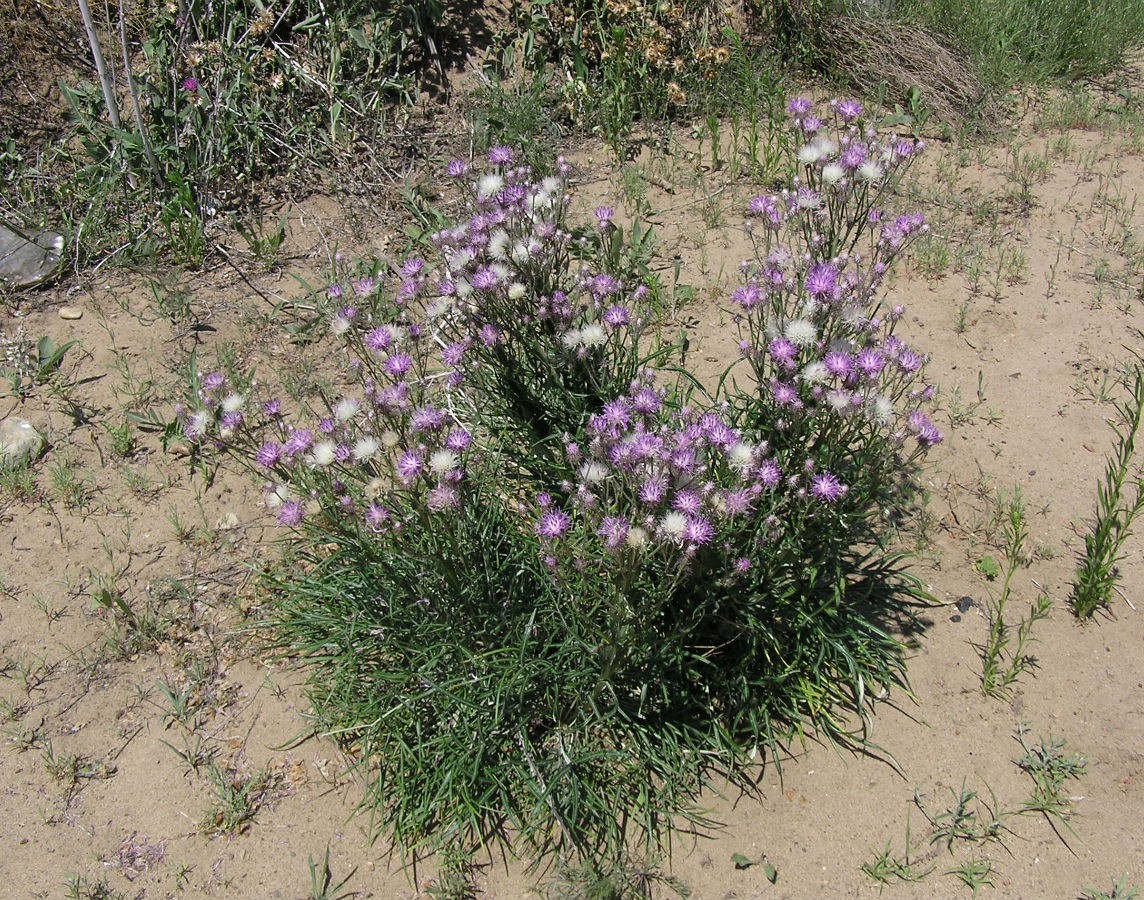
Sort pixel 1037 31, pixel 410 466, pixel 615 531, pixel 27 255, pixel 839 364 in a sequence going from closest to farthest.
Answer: pixel 615 531
pixel 410 466
pixel 839 364
pixel 27 255
pixel 1037 31

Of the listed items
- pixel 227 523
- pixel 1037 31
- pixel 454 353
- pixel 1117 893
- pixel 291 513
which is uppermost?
pixel 1037 31

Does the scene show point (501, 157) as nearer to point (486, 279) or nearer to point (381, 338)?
point (486, 279)

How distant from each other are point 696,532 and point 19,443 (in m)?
3.42

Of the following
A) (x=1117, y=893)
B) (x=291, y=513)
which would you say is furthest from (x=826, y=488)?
(x=291, y=513)

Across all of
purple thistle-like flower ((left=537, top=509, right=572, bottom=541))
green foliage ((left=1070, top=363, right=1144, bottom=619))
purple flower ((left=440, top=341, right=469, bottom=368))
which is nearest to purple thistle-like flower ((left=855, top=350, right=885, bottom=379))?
purple thistle-like flower ((left=537, top=509, right=572, bottom=541))

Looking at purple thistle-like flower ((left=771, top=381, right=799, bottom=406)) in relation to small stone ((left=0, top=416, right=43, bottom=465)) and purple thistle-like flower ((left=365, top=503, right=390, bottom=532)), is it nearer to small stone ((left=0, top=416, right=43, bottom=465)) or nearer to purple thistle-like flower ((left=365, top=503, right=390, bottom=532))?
purple thistle-like flower ((left=365, top=503, right=390, bottom=532))

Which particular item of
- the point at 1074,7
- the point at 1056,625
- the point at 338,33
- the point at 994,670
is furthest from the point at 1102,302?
the point at 338,33

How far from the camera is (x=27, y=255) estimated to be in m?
5.00

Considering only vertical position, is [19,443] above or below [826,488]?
below

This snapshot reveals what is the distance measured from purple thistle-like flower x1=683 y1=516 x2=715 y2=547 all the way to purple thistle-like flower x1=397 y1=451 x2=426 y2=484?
2.43 ft

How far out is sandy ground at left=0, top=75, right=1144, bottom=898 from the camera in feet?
9.00

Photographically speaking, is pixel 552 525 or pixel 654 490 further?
pixel 552 525

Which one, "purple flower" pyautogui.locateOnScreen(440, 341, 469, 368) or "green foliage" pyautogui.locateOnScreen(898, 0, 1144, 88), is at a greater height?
"green foliage" pyautogui.locateOnScreen(898, 0, 1144, 88)

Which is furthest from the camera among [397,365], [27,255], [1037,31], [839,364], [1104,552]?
[1037,31]
